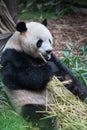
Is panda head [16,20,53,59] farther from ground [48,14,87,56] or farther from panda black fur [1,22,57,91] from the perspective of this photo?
ground [48,14,87,56]

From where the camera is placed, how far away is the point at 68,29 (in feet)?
28.1

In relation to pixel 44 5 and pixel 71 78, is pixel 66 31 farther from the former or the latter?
pixel 71 78

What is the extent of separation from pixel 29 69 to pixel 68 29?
4134 millimetres

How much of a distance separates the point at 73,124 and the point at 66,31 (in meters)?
4.13

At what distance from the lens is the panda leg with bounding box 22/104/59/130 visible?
14.9ft

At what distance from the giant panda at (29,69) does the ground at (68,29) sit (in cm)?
245

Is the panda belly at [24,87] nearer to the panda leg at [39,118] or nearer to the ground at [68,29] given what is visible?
the panda leg at [39,118]

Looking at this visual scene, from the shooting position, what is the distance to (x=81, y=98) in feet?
16.5

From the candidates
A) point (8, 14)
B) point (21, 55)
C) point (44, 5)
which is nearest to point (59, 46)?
point (8, 14)

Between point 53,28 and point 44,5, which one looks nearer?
point 53,28

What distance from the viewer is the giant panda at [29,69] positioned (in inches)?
176

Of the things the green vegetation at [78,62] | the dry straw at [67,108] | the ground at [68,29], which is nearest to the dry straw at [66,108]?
the dry straw at [67,108]

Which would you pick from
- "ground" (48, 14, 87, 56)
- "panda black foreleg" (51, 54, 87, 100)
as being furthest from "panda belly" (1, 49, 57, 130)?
"ground" (48, 14, 87, 56)

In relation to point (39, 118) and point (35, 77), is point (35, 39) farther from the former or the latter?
point (39, 118)
